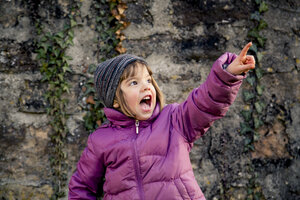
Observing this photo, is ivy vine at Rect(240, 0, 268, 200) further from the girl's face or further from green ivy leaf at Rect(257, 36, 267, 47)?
the girl's face

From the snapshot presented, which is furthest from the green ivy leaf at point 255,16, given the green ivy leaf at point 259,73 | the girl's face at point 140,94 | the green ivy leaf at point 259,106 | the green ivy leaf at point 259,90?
the girl's face at point 140,94

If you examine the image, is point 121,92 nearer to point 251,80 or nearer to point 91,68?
point 91,68

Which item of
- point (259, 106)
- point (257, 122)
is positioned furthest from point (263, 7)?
point (257, 122)

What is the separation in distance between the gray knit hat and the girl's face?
0.05 meters

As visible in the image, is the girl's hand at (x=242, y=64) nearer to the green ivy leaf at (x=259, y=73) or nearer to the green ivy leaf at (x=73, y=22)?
the green ivy leaf at (x=259, y=73)

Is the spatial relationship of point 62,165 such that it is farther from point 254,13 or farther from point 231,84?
point 254,13

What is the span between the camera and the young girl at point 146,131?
61.6 inches

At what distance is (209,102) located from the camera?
5.06 ft

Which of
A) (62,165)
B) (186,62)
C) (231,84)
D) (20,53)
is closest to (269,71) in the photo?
(186,62)

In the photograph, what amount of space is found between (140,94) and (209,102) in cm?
36

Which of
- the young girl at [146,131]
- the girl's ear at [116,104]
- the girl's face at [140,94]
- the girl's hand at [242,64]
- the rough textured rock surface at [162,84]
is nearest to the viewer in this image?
the girl's hand at [242,64]

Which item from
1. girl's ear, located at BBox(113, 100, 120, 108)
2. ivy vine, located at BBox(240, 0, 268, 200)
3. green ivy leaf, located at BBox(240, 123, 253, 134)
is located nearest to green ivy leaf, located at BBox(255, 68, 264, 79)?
ivy vine, located at BBox(240, 0, 268, 200)

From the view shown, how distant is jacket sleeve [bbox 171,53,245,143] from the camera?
150 cm

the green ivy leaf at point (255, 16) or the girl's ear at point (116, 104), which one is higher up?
the green ivy leaf at point (255, 16)
